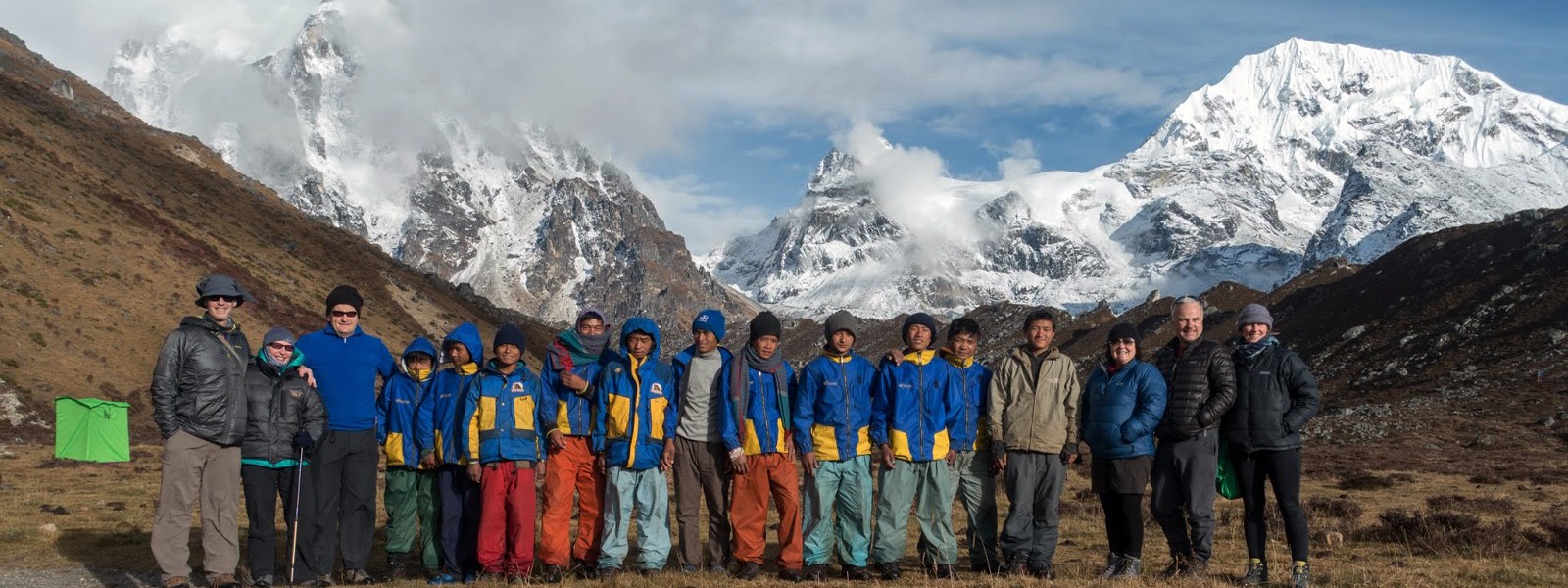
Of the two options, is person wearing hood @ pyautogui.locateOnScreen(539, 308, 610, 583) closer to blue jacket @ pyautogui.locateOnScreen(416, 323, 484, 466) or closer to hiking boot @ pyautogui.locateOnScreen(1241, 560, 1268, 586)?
blue jacket @ pyautogui.locateOnScreen(416, 323, 484, 466)

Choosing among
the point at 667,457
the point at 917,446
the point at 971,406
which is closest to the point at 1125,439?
the point at 971,406

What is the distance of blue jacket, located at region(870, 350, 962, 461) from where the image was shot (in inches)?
421

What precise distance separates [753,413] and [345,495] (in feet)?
14.0

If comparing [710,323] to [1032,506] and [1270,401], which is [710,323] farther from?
[1270,401]

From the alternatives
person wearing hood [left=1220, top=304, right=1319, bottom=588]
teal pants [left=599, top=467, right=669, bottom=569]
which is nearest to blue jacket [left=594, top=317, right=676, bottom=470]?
teal pants [left=599, top=467, right=669, bottom=569]

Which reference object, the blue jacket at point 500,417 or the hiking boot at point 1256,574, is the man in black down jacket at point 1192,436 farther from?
the blue jacket at point 500,417

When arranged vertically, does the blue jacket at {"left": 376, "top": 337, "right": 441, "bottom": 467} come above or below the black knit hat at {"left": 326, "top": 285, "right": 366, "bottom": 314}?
below

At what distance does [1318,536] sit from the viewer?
14164 millimetres

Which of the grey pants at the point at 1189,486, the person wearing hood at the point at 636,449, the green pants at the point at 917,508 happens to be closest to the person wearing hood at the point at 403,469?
the person wearing hood at the point at 636,449

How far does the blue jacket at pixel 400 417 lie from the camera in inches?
450

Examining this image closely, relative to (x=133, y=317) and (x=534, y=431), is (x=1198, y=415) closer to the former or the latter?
(x=534, y=431)

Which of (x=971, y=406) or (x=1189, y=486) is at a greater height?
(x=971, y=406)

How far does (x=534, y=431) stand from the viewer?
10883mm

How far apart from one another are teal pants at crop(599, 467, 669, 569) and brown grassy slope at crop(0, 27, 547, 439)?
2995cm
